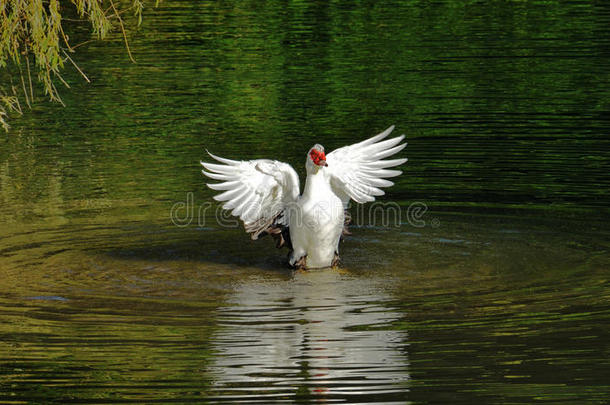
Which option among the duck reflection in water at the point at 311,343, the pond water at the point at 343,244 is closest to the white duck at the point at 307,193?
the pond water at the point at 343,244

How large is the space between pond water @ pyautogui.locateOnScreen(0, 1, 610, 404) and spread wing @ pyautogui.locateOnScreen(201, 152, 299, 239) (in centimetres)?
53

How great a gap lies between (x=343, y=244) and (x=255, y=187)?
4.53ft

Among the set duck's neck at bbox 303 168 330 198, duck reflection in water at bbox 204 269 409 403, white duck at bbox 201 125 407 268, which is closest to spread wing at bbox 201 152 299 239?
white duck at bbox 201 125 407 268

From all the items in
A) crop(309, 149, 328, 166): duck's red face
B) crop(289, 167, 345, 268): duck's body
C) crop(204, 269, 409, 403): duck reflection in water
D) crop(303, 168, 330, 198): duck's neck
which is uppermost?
crop(309, 149, 328, 166): duck's red face

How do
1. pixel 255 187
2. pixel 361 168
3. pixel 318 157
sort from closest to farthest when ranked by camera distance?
pixel 318 157, pixel 255 187, pixel 361 168

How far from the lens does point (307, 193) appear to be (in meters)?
11.2

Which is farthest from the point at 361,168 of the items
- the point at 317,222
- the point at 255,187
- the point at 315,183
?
the point at 255,187

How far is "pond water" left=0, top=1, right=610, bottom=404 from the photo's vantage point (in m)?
8.32

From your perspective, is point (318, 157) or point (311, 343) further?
point (318, 157)

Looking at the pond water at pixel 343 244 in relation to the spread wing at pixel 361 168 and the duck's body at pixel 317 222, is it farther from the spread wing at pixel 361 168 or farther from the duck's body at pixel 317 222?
the spread wing at pixel 361 168

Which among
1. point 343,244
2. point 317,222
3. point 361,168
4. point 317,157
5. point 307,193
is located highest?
point 317,157

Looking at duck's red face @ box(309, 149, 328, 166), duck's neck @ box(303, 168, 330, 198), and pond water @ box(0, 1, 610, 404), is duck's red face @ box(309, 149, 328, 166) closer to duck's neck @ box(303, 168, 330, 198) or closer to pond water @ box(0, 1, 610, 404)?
duck's neck @ box(303, 168, 330, 198)

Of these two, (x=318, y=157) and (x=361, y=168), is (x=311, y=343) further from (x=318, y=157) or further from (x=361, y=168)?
(x=361, y=168)

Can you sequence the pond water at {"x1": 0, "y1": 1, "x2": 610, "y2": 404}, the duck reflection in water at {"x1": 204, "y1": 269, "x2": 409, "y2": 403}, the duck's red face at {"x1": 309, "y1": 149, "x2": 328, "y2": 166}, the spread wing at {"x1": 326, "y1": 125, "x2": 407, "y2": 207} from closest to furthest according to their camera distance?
the duck reflection in water at {"x1": 204, "y1": 269, "x2": 409, "y2": 403}, the pond water at {"x1": 0, "y1": 1, "x2": 610, "y2": 404}, the duck's red face at {"x1": 309, "y1": 149, "x2": 328, "y2": 166}, the spread wing at {"x1": 326, "y1": 125, "x2": 407, "y2": 207}
